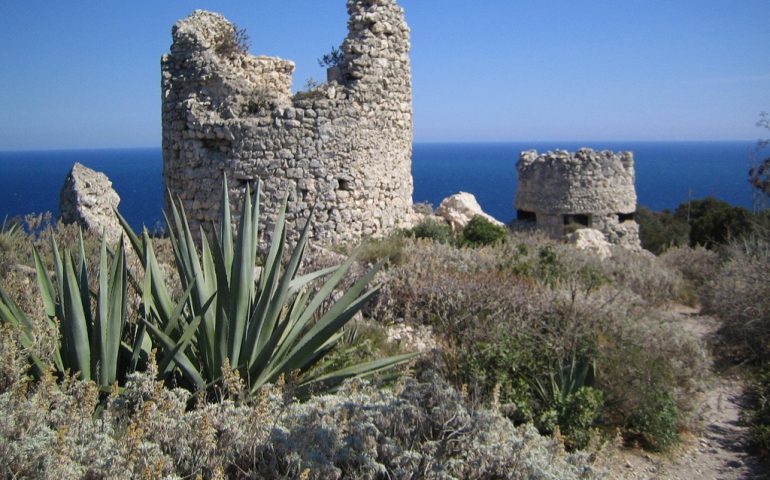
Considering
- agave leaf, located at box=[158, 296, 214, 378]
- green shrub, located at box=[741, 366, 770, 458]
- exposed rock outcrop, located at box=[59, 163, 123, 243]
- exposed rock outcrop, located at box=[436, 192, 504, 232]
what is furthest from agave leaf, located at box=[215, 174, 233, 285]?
exposed rock outcrop, located at box=[436, 192, 504, 232]

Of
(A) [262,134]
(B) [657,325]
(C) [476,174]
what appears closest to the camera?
(B) [657,325]

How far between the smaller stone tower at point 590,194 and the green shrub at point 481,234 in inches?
274

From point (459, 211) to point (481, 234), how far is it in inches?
104

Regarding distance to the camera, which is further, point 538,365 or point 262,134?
point 262,134

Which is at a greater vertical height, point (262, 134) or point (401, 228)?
point (262, 134)

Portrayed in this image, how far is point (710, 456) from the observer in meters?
4.96

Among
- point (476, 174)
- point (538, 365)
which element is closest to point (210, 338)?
point (538, 365)

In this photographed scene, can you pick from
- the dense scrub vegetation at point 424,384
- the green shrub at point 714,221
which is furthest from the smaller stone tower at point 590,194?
the dense scrub vegetation at point 424,384

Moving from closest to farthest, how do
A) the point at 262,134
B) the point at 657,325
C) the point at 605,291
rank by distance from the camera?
the point at 657,325 → the point at 605,291 → the point at 262,134

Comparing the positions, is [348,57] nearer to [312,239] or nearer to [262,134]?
[262,134]

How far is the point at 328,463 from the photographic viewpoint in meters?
2.84

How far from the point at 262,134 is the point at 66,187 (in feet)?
11.0

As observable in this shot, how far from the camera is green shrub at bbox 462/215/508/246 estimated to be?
1079cm

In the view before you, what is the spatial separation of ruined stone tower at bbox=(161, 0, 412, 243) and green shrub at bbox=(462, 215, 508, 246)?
221 centimetres
